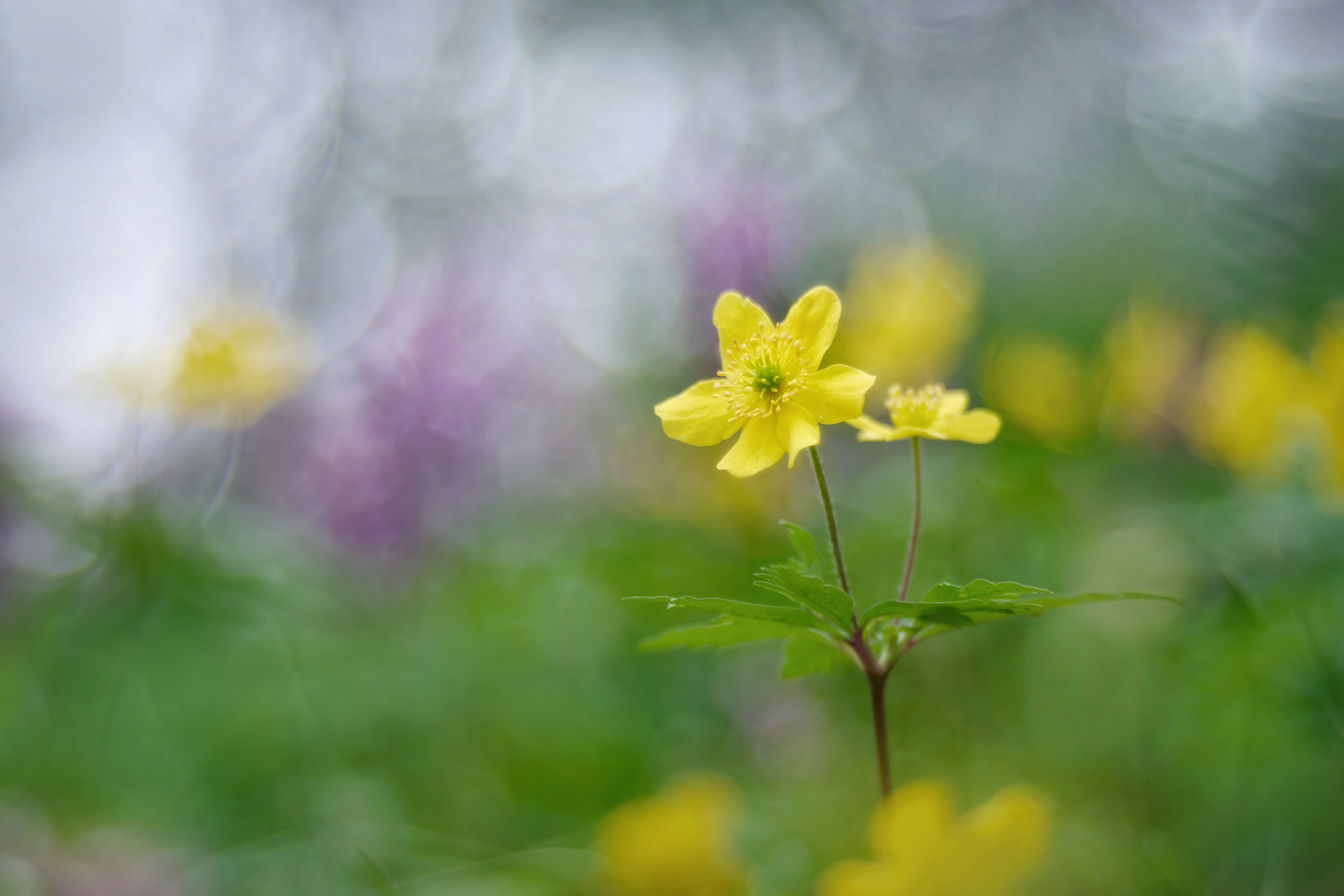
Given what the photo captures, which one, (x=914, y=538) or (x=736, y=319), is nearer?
(x=914, y=538)

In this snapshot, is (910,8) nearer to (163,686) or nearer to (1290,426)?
(1290,426)

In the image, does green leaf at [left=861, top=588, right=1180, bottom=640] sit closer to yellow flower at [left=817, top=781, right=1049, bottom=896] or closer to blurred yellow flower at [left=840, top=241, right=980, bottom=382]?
yellow flower at [left=817, top=781, right=1049, bottom=896]

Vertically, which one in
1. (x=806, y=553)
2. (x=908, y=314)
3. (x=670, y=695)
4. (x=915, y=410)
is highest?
(x=908, y=314)

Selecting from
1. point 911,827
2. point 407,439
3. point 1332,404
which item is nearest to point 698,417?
point 911,827

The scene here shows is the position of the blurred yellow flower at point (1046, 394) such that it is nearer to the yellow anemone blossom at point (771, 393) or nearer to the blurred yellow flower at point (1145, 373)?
the blurred yellow flower at point (1145, 373)

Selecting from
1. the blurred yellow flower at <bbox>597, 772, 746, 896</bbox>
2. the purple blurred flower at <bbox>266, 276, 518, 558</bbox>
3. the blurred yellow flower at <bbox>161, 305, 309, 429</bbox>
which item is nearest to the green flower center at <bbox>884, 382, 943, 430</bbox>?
the blurred yellow flower at <bbox>597, 772, 746, 896</bbox>

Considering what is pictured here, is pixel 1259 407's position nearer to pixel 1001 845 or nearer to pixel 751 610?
pixel 1001 845
